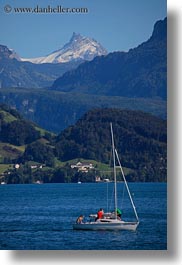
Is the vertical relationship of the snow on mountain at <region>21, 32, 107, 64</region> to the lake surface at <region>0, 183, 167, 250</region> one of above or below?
above

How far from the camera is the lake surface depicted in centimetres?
3011

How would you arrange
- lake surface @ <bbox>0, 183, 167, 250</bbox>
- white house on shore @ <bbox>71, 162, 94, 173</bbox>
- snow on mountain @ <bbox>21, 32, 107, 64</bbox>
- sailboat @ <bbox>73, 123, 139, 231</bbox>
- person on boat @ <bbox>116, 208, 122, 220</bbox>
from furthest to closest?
white house on shore @ <bbox>71, 162, 94, 173</bbox>
person on boat @ <bbox>116, 208, 122, 220</bbox>
sailboat @ <bbox>73, 123, 139, 231</bbox>
snow on mountain @ <bbox>21, 32, 107, 64</bbox>
lake surface @ <bbox>0, 183, 167, 250</bbox>

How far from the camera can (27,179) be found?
34844mm

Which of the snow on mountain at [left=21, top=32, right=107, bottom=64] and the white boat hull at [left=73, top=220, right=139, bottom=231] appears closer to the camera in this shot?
the snow on mountain at [left=21, top=32, right=107, bottom=64]

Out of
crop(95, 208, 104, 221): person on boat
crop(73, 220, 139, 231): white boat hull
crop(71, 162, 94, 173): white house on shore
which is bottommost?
crop(73, 220, 139, 231): white boat hull

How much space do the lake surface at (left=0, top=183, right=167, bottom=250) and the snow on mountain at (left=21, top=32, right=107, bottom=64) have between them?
393 cm

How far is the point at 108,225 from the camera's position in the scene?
107 feet

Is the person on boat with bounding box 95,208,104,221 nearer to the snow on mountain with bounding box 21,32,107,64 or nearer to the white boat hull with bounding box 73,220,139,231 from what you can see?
the white boat hull with bounding box 73,220,139,231

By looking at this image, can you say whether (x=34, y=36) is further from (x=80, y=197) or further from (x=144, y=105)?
(x=80, y=197)

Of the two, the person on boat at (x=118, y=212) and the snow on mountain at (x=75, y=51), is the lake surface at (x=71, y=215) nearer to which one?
the person on boat at (x=118, y=212)

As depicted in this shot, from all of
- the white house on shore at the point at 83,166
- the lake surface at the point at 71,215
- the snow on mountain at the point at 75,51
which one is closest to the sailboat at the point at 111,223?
the lake surface at the point at 71,215

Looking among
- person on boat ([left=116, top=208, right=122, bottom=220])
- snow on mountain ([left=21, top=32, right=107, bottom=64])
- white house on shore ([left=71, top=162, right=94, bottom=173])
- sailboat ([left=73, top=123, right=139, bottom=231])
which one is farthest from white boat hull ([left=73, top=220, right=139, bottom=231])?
snow on mountain ([left=21, top=32, right=107, bottom=64])

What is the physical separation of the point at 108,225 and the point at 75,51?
16.7ft

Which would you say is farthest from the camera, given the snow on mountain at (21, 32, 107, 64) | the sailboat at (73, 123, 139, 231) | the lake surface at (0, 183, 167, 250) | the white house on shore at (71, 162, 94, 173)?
the white house on shore at (71, 162, 94, 173)
